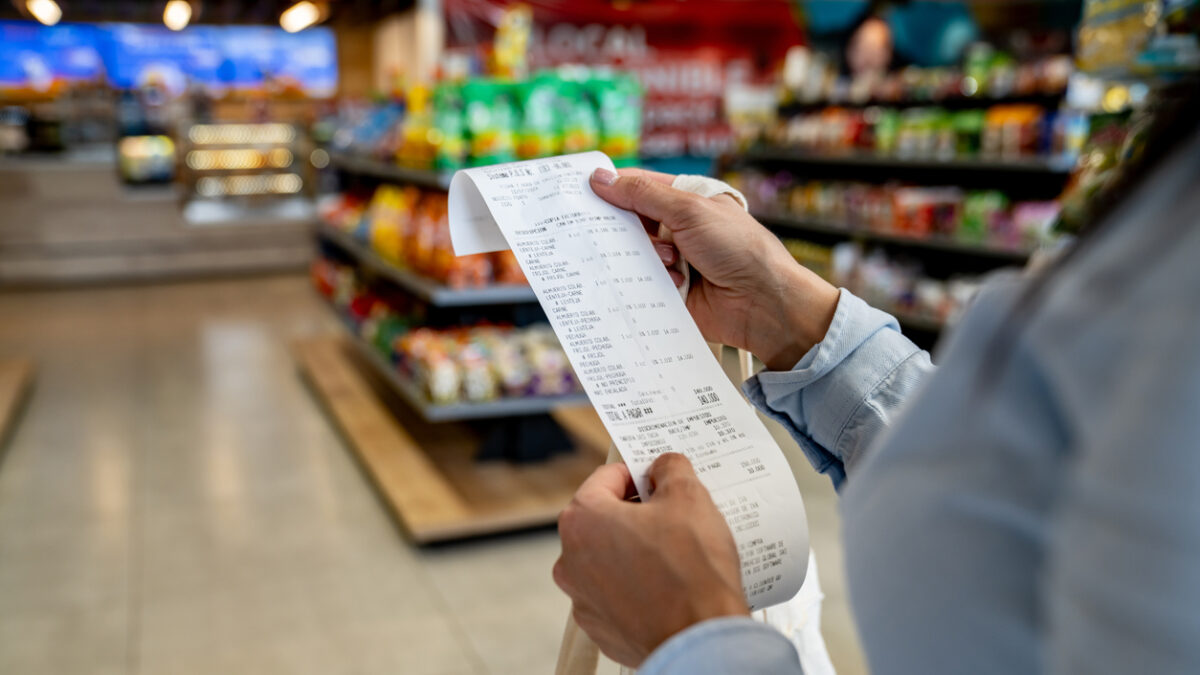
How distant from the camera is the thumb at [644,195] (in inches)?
41.4

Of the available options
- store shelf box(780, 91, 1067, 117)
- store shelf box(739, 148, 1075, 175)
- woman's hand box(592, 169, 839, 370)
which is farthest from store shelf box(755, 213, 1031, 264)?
woman's hand box(592, 169, 839, 370)

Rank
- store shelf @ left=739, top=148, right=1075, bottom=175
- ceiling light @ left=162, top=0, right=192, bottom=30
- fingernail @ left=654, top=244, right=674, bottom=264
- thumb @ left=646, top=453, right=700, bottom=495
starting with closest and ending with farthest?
thumb @ left=646, top=453, right=700, bottom=495 → fingernail @ left=654, top=244, right=674, bottom=264 → store shelf @ left=739, top=148, right=1075, bottom=175 → ceiling light @ left=162, top=0, right=192, bottom=30

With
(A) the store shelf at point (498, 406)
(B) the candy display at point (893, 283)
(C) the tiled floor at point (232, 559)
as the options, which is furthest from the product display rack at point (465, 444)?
(B) the candy display at point (893, 283)

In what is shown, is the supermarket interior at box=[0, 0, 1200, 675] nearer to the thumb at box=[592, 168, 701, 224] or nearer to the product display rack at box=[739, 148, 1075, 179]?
the product display rack at box=[739, 148, 1075, 179]

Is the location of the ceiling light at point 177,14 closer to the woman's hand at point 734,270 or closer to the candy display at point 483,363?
the candy display at point 483,363

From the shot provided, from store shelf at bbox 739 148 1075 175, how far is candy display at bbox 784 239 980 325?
1.96 feet

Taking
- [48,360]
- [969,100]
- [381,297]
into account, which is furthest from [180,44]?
[969,100]

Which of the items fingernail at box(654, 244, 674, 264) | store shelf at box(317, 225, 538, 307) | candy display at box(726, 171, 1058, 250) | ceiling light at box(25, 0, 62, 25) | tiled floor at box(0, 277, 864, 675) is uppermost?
ceiling light at box(25, 0, 62, 25)

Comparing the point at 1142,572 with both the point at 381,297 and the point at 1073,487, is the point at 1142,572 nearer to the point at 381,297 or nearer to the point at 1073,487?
the point at 1073,487

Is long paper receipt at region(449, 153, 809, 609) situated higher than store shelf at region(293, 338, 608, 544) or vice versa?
long paper receipt at region(449, 153, 809, 609)

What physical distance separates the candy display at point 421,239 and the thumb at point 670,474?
258 cm

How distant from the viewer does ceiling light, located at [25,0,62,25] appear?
10484 millimetres

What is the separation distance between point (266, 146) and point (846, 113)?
5836 mm

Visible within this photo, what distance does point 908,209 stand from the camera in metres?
5.62
